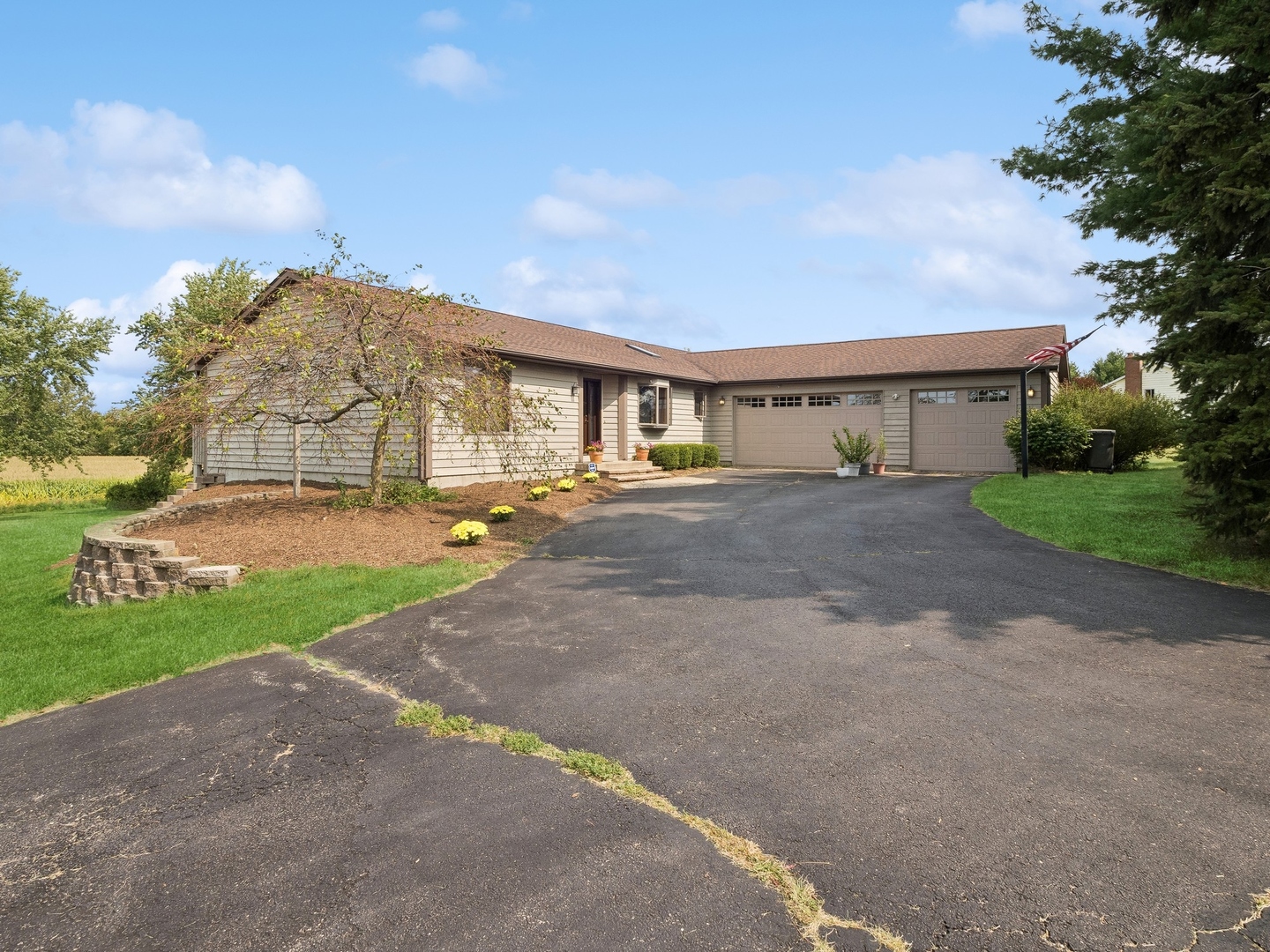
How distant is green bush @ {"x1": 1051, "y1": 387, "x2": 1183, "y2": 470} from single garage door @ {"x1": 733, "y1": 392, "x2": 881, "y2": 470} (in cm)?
534

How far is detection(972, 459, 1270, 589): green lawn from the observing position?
764cm

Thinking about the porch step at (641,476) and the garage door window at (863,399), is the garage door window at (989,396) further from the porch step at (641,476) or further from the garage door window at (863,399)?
the porch step at (641,476)

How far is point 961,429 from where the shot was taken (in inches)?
806

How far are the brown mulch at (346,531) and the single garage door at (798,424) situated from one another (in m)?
11.8

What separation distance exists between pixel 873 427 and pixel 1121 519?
11568 mm

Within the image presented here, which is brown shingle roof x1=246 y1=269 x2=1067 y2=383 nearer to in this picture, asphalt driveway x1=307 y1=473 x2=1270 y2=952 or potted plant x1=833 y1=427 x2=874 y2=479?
potted plant x1=833 y1=427 x2=874 y2=479

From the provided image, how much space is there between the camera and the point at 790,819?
2957 millimetres

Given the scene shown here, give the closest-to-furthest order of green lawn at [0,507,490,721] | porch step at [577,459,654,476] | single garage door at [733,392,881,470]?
1. green lawn at [0,507,490,721]
2. porch step at [577,459,654,476]
3. single garage door at [733,392,881,470]

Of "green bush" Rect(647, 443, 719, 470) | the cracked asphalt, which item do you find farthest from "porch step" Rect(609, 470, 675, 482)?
the cracked asphalt

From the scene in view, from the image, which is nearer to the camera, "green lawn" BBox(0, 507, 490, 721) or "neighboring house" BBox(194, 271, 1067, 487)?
"green lawn" BBox(0, 507, 490, 721)

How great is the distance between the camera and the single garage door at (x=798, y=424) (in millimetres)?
22000

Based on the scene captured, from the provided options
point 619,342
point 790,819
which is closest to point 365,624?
point 790,819

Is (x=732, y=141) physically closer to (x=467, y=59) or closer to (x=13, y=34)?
(x=467, y=59)

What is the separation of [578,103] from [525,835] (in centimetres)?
1246
